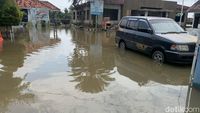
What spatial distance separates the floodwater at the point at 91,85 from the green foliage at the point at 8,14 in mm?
5670

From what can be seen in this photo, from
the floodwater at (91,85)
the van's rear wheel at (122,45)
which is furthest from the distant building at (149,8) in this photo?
the floodwater at (91,85)

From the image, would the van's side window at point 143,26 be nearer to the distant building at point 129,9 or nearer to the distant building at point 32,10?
the distant building at point 129,9

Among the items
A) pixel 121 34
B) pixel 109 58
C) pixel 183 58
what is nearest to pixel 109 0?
pixel 121 34

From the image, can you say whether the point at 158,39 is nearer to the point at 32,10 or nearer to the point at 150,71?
the point at 150,71

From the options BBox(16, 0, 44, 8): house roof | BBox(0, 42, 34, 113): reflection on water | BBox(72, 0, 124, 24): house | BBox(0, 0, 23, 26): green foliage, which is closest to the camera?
BBox(0, 42, 34, 113): reflection on water

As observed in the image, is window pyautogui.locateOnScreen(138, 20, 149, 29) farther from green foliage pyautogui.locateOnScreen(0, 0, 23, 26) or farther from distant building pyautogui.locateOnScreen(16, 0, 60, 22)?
distant building pyautogui.locateOnScreen(16, 0, 60, 22)

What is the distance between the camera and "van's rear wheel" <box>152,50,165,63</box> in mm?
8427

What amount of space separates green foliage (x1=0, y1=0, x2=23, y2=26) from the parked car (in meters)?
7.62

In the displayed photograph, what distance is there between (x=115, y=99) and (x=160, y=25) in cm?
536

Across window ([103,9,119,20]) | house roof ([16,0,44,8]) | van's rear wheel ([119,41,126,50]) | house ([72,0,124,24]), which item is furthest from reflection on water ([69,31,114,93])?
window ([103,9,119,20])

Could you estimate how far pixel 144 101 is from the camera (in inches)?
198

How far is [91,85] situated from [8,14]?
10701 mm

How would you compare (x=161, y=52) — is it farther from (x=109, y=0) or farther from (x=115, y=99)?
(x=109, y=0)

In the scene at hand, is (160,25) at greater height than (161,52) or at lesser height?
greater
